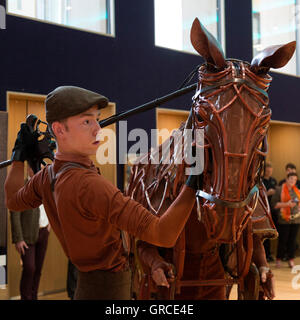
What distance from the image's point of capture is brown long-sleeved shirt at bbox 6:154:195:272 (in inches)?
60.2

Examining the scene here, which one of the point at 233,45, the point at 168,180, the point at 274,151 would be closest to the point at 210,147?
the point at 168,180

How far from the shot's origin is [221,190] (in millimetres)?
1783

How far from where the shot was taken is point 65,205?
5.26ft

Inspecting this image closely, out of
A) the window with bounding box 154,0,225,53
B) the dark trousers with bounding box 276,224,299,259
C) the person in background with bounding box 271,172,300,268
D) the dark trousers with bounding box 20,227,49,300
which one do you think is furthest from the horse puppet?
the dark trousers with bounding box 276,224,299,259

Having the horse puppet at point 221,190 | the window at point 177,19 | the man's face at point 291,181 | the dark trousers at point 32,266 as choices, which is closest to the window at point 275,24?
the window at point 177,19

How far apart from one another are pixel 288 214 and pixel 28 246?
4873mm

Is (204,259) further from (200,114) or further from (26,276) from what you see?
(26,276)

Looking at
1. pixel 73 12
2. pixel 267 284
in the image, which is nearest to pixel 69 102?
pixel 267 284

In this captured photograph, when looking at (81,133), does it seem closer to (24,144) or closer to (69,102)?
(69,102)

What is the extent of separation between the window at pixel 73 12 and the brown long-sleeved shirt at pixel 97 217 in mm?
4516

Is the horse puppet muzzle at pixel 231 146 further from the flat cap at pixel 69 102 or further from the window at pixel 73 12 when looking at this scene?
the window at pixel 73 12

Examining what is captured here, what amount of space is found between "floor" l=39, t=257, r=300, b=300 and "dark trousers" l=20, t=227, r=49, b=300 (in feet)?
2.56

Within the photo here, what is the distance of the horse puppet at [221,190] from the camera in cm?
180

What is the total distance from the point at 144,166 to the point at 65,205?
1.67 metres
